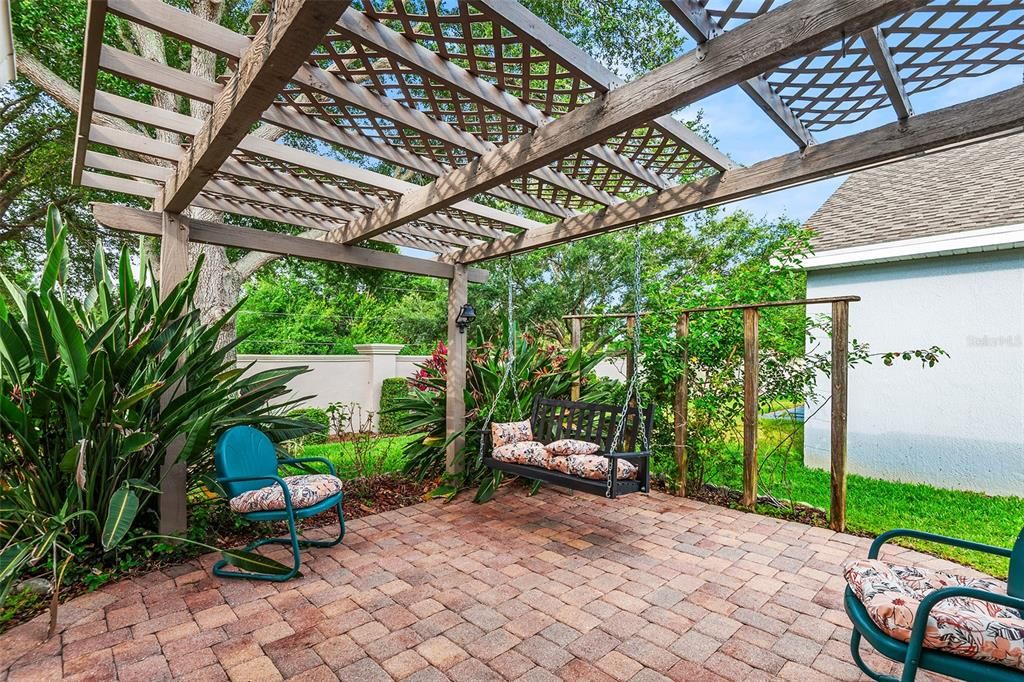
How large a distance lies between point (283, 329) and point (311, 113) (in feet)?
31.5

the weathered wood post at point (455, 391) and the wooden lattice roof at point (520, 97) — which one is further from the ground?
the wooden lattice roof at point (520, 97)

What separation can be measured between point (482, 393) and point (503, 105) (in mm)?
3283

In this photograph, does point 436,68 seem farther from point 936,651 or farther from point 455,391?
point 455,391

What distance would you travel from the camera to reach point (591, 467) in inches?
135

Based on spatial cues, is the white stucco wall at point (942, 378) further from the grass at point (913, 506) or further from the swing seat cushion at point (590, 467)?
the swing seat cushion at point (590, 467)

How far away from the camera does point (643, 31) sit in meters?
7.71

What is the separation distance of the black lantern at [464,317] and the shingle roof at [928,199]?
15.5 feet

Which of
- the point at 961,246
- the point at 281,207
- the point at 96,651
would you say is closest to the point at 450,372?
the point at 281,207

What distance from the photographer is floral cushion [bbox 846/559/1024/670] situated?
1.52 meters

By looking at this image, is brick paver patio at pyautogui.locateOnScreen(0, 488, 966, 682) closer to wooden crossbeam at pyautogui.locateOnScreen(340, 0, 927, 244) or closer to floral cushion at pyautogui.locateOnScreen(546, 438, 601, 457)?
floral cushion at pyautogui.locateOnScreen(546, 438, 601, 457)

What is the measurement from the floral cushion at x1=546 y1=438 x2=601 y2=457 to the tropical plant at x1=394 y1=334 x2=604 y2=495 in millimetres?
912

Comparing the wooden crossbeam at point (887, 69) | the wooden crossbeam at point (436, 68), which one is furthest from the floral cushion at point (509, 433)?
the wooden crossbeam at point (887, 69)

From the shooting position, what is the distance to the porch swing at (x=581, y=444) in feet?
11.1

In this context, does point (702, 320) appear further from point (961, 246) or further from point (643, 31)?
point (643, 31)
